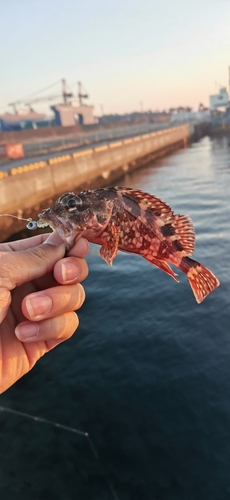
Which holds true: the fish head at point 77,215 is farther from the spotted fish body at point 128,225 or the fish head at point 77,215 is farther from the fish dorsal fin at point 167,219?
the fish dorsal fin at point 167,219

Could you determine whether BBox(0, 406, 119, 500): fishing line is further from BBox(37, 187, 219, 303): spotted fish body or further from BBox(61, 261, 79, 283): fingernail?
BBox(61, 261, 79, 283): fingernail

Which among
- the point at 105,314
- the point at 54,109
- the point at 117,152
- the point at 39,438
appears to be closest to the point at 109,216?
the point at 39,438

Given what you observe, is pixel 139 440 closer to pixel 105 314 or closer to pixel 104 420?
pixel 104 420

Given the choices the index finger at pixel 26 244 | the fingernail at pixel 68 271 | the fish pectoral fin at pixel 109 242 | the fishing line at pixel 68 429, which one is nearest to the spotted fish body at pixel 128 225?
the fish pectoral fin at pixel 109 242

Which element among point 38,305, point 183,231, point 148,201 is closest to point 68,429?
point 38,305

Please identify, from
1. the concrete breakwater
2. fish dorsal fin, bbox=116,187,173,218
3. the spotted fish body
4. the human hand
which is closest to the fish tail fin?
the spotted fish body

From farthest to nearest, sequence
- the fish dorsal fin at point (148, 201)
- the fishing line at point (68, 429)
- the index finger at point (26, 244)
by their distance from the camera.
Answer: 1. the fishing line at point (68, 429)
2. the index finger at point (26, 244)
3. the fish dorsal fin at point (148, 201)
